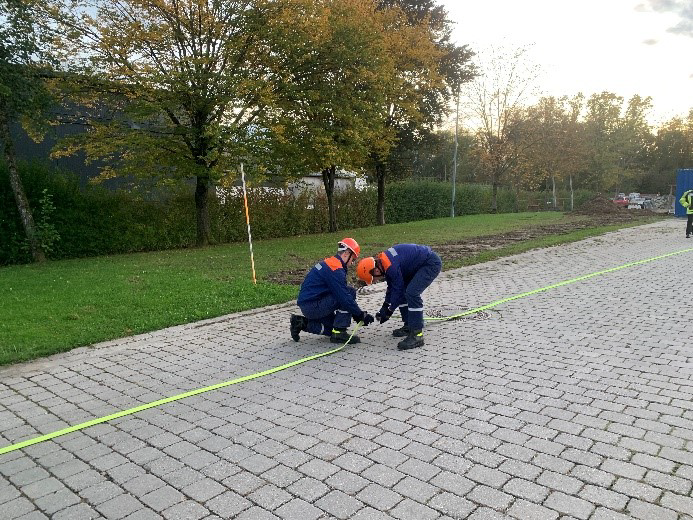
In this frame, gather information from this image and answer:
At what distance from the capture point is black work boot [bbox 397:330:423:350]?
623 cm

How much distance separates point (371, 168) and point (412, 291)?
23.4 m

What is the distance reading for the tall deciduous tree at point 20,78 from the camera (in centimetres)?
1236

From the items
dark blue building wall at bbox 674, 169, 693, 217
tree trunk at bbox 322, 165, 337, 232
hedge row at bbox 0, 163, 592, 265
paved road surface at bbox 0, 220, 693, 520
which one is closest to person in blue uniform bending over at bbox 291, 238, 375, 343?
paved road surface at bbox 0, 220, 693, 520

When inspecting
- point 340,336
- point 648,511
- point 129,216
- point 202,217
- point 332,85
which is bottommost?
point 648,511

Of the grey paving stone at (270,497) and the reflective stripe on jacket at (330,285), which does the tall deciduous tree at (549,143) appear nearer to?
the reflective stripe on jacket at (330,285)

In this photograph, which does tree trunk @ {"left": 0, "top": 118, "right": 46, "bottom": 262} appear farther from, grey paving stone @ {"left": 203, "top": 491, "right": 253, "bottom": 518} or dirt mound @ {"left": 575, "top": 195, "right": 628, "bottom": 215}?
dirt mound @ {"left": 575, "top": 195, "right": 628, "bottom": 215}

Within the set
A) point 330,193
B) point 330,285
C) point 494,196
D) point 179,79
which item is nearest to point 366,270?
point 330,285

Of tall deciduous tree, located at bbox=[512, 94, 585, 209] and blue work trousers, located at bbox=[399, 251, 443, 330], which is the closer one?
blue work trousers, located at bbox=[399, 251, 443, 330]

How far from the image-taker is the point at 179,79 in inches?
573

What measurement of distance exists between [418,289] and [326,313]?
3.99 ft

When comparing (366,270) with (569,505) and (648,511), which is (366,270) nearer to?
(569,505)

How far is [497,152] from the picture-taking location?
3969 cm

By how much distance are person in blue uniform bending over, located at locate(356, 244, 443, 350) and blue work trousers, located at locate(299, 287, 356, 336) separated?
452 mm

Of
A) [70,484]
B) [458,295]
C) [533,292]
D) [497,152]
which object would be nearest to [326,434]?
[70,484]
